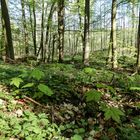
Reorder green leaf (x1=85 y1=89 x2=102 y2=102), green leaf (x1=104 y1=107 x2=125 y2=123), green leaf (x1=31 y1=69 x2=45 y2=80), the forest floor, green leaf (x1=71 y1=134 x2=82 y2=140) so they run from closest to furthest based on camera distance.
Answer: green leaf (x1=71 y1=134 x2=82 y2=140)
the forest floor
green leaf (x1=104 y1=107 x2=125 y2=123)
green leaf (x1=85 y1=89 x2=102 y2=102)
green leaf (x1=31 y1=69 x2=45 y2=80)

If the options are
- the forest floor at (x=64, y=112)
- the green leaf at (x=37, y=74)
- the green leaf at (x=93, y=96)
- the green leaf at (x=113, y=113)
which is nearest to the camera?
the forest floor at (x=64, y=112)

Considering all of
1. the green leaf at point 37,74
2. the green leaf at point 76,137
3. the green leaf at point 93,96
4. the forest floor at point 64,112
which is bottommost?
the green leaf at point 76,137

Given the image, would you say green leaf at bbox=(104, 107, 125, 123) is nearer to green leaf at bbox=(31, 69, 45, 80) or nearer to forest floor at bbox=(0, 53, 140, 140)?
forest floor at bbox=(0, 53, 140, 140)

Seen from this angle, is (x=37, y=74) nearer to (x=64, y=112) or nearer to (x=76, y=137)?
(x=64, y=112)

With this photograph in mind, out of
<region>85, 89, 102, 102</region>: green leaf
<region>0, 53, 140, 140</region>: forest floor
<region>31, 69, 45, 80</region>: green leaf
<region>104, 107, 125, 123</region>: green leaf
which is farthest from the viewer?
<region>31, 69, 45, 80</region>: green leaf

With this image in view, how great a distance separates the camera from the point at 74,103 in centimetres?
539

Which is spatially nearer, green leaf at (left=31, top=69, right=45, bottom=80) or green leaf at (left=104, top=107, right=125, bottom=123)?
green leaf at (left=104, top=107, right=125, bottom=123)

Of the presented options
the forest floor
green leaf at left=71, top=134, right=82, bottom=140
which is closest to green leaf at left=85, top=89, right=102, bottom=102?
the forest floor

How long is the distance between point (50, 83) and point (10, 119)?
6.04 ft

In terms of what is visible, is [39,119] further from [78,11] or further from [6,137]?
[78,11]

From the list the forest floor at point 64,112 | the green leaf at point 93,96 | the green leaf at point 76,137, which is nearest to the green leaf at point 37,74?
the forest floor at point 64,112

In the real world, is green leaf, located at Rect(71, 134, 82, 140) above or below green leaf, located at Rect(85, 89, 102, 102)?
below

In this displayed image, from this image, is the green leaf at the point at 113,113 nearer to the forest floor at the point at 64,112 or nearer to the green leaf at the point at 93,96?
the forest floor at the point at 64,112

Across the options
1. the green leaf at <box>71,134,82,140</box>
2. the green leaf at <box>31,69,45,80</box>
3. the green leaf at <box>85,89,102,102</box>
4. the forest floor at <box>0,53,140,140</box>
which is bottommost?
the green leaf at <box>71,134,82,140</box>
